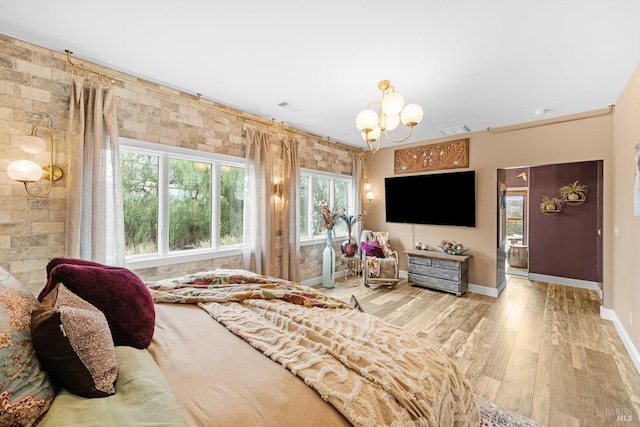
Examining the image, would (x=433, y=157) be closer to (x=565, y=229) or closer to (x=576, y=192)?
(x=576, y=192)

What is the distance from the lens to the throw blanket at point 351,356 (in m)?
0.93

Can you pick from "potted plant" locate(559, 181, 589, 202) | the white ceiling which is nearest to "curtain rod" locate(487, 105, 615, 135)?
the white ceiling

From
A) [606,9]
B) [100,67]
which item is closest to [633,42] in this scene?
[606,9]

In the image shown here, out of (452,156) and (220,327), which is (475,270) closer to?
(452,156)

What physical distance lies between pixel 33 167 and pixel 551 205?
7226 millimetres

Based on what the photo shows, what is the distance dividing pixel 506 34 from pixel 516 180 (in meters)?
5.02

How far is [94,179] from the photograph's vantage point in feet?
7.93

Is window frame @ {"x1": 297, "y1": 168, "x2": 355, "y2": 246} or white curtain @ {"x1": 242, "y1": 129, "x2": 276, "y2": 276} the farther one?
window frame @ {"x1": 297, "y1": 168, "x2": 355, "y2": 246}

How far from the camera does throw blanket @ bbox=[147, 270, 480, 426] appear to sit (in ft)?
3.07

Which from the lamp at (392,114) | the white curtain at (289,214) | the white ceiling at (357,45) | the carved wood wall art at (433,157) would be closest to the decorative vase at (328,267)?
the white curtain at (289,214)

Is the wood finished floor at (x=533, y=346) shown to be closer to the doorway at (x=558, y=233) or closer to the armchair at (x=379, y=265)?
the armchair at (x=379, y=265)

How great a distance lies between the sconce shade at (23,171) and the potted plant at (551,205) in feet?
23.5

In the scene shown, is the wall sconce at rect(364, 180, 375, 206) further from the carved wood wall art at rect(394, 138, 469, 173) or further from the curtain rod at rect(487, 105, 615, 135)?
the curtain rod at rect(487, 105, 615, 135)

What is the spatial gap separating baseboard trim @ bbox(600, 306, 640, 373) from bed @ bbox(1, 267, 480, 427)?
231cm
